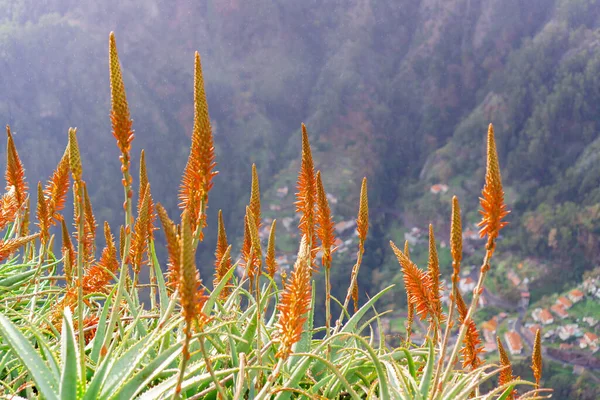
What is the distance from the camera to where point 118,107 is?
1.59 metres

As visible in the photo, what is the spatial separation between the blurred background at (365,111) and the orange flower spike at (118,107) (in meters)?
59.4

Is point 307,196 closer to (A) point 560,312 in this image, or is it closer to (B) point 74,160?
(B) point 74,160

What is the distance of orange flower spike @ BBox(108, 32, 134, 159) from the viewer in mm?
1576

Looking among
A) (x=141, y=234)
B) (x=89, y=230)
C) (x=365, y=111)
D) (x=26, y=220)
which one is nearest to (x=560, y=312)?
(x=365, y=111)

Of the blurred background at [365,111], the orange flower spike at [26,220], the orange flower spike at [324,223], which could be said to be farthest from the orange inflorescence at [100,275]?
the blurred background at [365,111]

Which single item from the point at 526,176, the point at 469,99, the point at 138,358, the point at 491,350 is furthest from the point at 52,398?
the point at 469,99

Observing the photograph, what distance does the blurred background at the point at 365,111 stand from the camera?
2596 inches

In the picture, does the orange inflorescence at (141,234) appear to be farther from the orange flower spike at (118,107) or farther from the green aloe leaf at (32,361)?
the green aloe leaf at (32,361)

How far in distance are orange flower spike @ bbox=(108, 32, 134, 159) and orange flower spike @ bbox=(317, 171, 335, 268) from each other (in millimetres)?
923

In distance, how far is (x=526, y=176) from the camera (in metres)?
72.2

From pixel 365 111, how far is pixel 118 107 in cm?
8865

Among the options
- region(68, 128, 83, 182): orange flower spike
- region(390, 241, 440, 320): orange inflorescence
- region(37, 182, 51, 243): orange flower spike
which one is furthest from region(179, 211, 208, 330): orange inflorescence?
region(37, 182, 51, 243): orange flower spike

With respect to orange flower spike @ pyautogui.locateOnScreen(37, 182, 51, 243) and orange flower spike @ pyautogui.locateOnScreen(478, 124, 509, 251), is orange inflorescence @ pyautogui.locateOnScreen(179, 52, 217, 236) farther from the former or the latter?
orange flower spike @ pyautogui.locateOnScreen(37, 182, 51, 243)

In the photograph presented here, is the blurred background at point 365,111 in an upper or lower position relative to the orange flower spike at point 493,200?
upper
